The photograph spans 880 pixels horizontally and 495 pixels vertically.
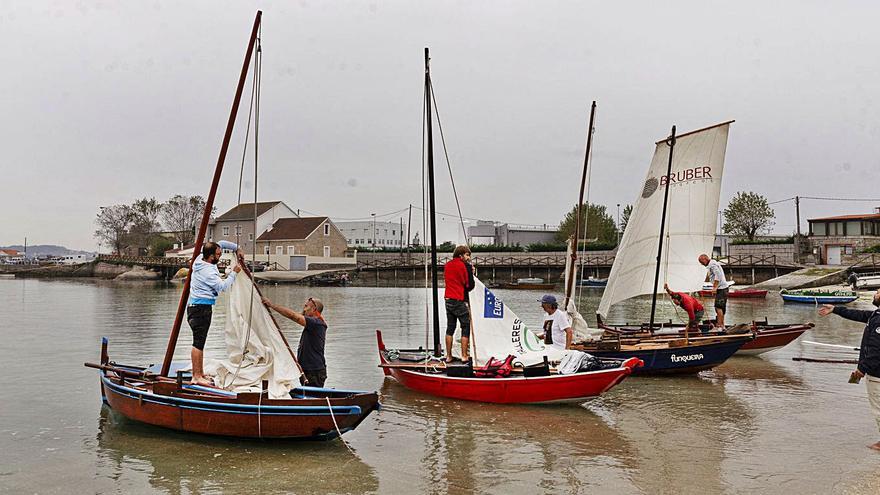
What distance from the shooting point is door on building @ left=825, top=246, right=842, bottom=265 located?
57.6 m

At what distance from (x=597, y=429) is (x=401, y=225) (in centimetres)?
10550

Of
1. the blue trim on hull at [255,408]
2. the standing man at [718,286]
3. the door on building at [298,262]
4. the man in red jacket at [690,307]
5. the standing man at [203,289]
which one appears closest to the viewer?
the blue trim on hull at [255,408]

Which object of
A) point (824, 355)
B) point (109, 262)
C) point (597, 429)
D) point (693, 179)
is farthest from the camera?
point (109, 262)

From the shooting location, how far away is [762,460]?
28.9 feet

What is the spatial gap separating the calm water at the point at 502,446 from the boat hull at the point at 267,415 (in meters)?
0.25

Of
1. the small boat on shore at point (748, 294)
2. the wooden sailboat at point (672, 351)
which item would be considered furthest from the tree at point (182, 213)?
the wooden sailboat at point (672, 351)

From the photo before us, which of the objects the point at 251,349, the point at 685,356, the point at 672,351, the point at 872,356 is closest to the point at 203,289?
the point at 251,349

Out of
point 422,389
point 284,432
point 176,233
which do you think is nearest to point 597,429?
point 422,389

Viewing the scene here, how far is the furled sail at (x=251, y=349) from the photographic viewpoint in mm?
9688

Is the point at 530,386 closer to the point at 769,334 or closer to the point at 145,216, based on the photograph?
the point at 769,334

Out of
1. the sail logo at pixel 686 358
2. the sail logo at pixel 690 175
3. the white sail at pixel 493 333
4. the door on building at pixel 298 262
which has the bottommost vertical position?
the sail logo at pixel 686 358

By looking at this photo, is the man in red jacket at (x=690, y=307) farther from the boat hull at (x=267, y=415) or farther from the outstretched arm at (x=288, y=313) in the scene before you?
the outstretched arm at (x=288, y=313)

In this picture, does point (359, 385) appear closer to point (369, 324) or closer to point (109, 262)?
point (369, 324)

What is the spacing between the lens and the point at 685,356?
1420cm
